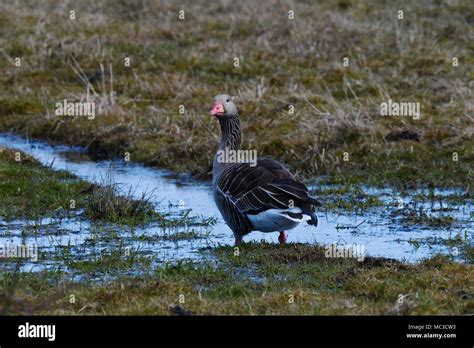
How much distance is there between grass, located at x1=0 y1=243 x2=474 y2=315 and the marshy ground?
0.8 inches

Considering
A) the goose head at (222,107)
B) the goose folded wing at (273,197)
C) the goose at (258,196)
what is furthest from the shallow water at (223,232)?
the goose head at (222,107)

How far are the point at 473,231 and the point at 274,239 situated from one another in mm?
2110

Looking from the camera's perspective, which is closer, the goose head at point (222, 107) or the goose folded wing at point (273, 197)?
the goose folded wing at point (273, 197)

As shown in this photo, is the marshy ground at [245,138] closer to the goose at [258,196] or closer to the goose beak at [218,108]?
the goose at [258,196]

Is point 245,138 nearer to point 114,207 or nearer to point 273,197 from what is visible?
point 114,207

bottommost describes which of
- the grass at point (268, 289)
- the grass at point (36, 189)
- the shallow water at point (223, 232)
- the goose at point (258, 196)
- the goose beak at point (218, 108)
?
the shallow water at point (223, 232)

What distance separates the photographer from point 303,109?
15.5 meters

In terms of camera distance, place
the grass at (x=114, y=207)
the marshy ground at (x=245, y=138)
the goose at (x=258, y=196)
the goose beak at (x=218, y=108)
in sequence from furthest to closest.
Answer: the grass at (x=114, y=207) → the goose beak at (x=218, y=108) → the goose at (x=258, y=196) → the marshy ground at (x=245, y=138)

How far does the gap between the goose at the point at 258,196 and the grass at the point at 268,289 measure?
37 centimetres

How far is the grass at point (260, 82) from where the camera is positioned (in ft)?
46.7

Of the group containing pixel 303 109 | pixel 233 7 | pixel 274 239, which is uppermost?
pixel 233 7

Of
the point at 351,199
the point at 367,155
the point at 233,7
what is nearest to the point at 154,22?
the point at 233,7

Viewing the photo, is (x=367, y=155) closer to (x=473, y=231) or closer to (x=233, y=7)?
(x=473, y=231)

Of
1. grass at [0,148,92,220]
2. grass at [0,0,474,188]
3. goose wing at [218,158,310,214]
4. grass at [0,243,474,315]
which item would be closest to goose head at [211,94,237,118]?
goose wing at [218,158,310,214]
